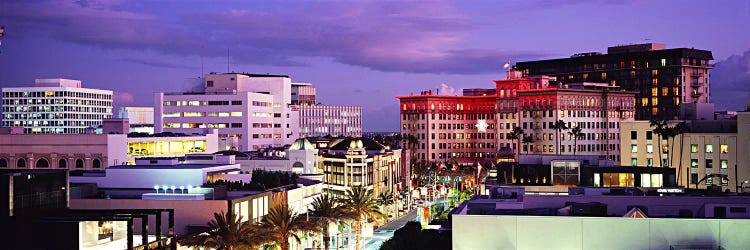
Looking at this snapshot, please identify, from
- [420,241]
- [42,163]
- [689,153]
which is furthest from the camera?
[689,153]

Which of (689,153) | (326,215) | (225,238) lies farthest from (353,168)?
(225,238)

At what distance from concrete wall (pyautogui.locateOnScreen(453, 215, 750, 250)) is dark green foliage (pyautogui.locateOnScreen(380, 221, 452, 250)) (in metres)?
15.1

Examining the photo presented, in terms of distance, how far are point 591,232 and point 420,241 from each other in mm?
24694

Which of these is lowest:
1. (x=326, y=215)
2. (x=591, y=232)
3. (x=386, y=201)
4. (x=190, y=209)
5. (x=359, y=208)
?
(x=386, y=201)

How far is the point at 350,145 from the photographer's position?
17338 centimetres

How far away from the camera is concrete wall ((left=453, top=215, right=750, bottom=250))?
171 ft

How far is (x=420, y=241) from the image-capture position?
3002 inches

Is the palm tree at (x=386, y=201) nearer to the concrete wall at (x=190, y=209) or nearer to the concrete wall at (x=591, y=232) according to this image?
the concrete wall at (x=190, y=209)

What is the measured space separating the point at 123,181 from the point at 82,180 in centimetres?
393

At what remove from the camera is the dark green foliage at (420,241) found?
238ft

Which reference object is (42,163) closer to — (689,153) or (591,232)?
(689,153)

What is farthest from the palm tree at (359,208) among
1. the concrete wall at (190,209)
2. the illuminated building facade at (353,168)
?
the illuminated building facade at (353,168)

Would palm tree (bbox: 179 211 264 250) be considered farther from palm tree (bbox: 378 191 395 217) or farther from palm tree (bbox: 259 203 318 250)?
palm tree (bbox: 378 191 395 217)

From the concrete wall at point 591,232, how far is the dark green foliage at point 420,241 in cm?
1506
